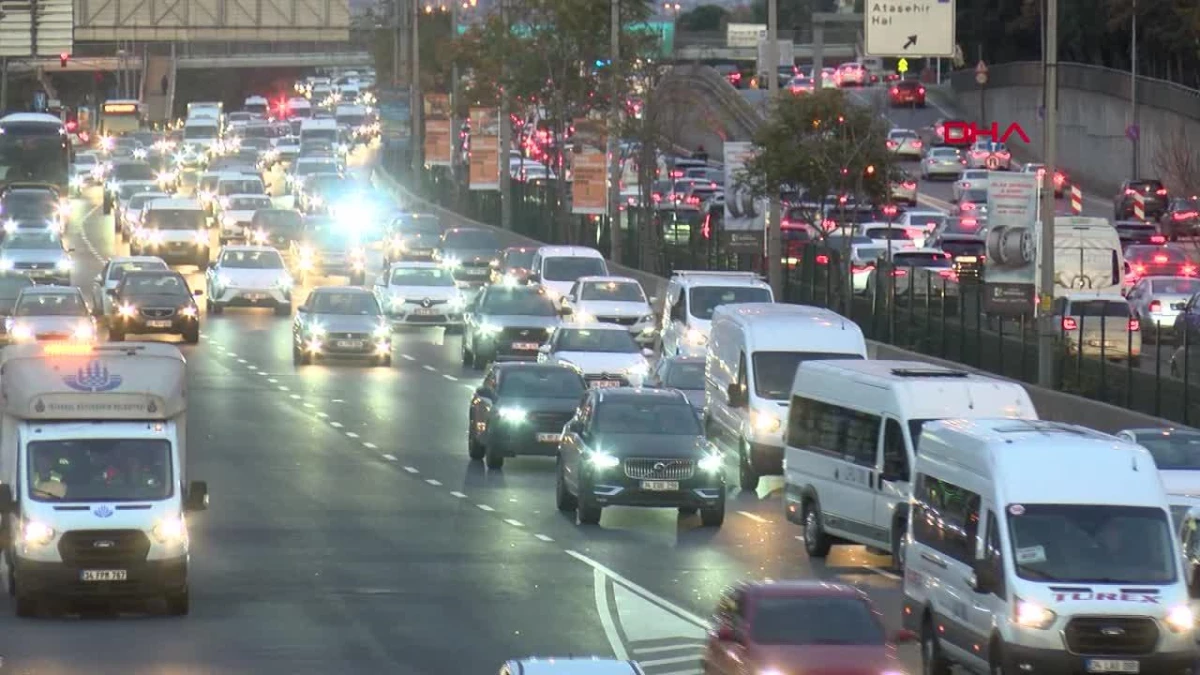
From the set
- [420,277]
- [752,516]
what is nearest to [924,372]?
[752,516]

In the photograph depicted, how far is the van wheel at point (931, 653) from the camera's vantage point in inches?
816

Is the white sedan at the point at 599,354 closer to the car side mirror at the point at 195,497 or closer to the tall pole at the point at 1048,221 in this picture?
the tall pole at the point at 1048,221

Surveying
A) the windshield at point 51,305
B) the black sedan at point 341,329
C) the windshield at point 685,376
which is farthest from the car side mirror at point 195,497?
the black sedan at point 341,329

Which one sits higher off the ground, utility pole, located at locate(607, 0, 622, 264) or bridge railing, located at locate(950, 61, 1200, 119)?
bridge railing, located at locate(950, 61, 1200, 119)

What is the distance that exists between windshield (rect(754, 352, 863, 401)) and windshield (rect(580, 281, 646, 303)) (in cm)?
1791

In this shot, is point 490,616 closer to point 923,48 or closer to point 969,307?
point 969,307

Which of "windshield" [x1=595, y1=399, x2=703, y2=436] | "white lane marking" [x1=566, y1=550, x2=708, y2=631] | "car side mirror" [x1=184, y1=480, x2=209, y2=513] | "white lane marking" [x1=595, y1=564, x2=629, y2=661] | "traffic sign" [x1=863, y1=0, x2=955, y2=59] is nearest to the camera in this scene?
"white lane marking" [x1=595, y1=564, x2=629, y2=661]

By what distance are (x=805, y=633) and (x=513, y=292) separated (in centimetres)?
3393

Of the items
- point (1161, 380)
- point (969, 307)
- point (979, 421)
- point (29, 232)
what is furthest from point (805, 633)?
point (29, 232)

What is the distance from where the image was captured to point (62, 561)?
23.3 meters

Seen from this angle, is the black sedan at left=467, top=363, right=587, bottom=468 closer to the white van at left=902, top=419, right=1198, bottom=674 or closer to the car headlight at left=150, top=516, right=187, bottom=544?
the car headlight at left=150, top=516, right=187, bottom=544

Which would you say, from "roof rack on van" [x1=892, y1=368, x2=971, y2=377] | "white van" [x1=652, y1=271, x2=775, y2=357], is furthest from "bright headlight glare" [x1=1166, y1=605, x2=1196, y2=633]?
"white van" [x1=652, y1=271, x2=775, y2=357]

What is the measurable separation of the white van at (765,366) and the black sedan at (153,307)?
19.3 metres

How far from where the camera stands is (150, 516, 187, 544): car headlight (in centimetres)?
2352
